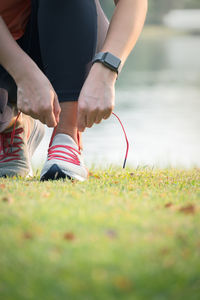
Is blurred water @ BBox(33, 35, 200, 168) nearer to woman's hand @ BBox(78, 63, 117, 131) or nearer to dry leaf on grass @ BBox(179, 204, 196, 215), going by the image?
woman's hand @ BBox(78, 63, 117, 131)

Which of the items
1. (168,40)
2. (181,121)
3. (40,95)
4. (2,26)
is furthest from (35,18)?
(168,40)

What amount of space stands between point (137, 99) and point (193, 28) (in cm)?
2857

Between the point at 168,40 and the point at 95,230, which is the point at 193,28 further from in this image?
the point at 95,230

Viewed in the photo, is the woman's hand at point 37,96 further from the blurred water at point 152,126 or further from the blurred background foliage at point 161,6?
the blurred background foliage at point 161,6

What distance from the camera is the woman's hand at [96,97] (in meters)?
1.75

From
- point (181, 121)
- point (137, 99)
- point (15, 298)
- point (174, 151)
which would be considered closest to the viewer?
point (15, 298)

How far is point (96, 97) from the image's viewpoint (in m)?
1.75

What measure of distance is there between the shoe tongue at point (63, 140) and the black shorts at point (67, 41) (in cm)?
15

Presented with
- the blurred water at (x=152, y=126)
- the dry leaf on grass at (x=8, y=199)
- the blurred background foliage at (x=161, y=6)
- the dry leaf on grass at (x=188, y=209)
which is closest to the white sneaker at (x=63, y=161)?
the dry leaf on grass at (x=8, y=199)

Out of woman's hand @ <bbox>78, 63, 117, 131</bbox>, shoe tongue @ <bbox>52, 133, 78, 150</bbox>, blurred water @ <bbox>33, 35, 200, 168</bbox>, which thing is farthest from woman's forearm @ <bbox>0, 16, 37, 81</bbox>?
blurred water @ <bbox>33, 35, 200, 168</bbox>

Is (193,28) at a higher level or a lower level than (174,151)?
lower

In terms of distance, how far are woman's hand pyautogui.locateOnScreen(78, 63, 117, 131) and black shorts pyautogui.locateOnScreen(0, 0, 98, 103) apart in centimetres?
21

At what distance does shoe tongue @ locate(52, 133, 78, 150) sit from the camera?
1981mm

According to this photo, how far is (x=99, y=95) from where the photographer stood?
5.77 ft
